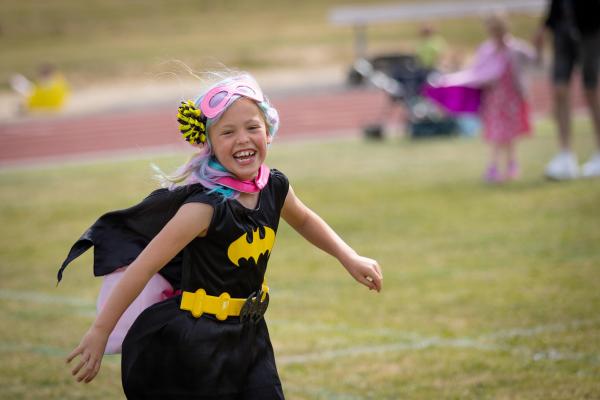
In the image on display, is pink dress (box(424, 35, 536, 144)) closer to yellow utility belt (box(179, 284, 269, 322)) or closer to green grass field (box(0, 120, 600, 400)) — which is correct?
green grass field (box(0, 120, 600, 400))

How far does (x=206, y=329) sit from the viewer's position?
3795mm

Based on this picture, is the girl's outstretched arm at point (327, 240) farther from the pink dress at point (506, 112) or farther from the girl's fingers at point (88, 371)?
the pink dress at point (506, 112)

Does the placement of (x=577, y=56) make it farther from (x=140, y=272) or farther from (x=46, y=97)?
(x=46, y=97)

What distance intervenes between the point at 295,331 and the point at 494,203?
4.75m

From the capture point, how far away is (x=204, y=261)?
12.6 feet

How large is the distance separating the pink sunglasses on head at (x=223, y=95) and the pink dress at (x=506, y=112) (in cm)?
917

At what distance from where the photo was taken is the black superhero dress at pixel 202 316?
3785mm

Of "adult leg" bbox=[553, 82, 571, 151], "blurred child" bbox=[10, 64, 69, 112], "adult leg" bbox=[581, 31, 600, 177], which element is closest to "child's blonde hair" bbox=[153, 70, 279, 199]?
"adult leg" bbox=[553, 82, 571, 151]

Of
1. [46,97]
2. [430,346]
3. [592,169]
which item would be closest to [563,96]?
[592,169]

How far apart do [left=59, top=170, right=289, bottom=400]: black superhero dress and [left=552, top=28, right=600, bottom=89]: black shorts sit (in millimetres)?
8479

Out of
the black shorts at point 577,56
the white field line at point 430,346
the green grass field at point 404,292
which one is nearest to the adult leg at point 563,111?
the black shorts at point 577,56

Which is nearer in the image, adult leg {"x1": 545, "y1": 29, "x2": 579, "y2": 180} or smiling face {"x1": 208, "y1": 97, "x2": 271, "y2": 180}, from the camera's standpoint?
smiling face {"x1": 208, "y1": 97, "x2": 271, "y2": 180}

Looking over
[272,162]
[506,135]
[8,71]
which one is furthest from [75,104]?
[506,135]

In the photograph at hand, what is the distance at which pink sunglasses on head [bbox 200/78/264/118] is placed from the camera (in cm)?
386
